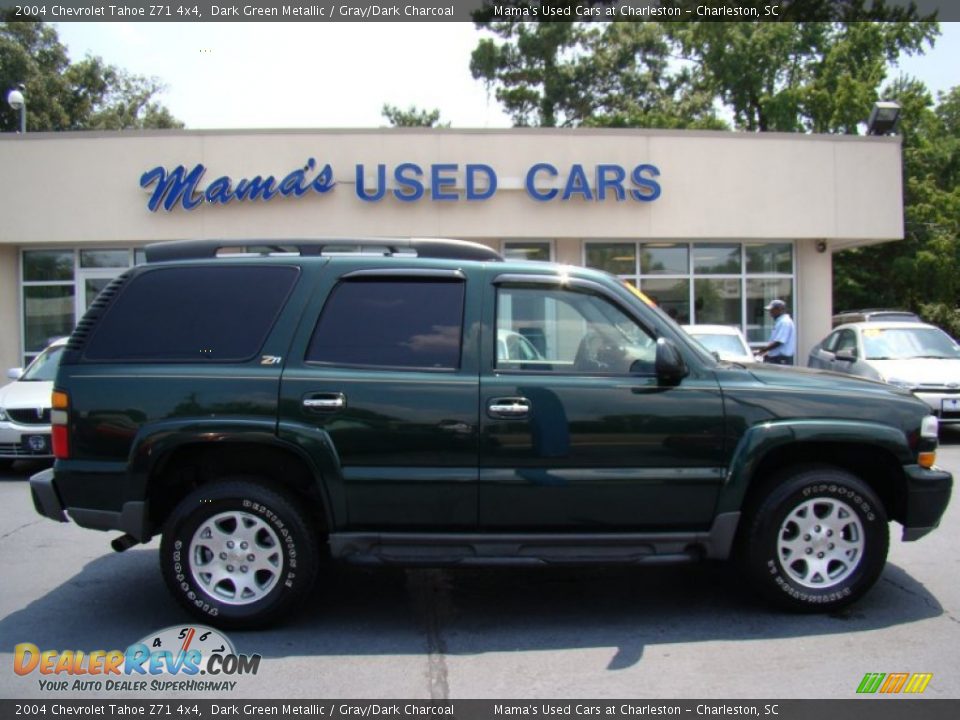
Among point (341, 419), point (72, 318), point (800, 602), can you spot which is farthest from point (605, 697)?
point (72, 318)

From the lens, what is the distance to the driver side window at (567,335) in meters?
4.54

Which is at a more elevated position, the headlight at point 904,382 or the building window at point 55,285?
the building window at point 55,285

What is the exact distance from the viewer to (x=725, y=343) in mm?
11258

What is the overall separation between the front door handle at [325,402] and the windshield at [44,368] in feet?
22.9

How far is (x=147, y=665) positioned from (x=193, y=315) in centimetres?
186

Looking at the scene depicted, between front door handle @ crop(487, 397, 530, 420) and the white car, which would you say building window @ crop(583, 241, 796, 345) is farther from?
front door handle @ crop(487, 397, 530, 420)

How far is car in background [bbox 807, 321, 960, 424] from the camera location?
10891 millimetres

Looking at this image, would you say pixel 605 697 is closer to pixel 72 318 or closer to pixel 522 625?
pixel 522 625

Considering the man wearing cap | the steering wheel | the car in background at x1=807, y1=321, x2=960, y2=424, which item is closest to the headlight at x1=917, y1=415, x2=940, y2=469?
the steering wheel

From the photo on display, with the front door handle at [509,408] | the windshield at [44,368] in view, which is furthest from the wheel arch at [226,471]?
the windshield at [44,368]

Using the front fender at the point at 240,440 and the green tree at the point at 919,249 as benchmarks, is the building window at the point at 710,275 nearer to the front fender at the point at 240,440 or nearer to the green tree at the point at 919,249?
the green tree at the point at 919,249

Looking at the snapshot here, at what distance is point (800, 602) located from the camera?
460 cm

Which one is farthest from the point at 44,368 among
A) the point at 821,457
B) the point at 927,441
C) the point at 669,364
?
the point at 927,441

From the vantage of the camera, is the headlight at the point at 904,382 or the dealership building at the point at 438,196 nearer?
the headlight at the point at 904,382
